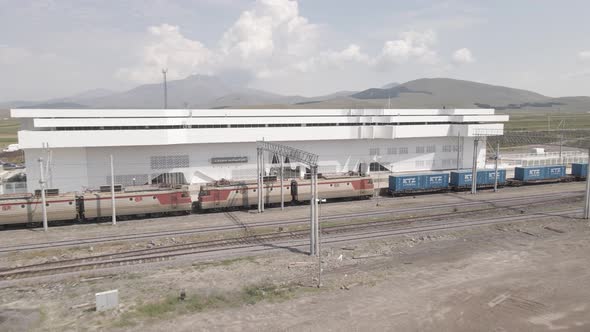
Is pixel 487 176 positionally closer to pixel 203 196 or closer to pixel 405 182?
pixel 405 182

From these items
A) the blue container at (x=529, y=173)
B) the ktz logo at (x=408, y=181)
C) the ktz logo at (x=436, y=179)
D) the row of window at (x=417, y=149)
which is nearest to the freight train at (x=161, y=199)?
the ktz logo at (x=408, y=181)

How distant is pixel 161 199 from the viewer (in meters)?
38.8

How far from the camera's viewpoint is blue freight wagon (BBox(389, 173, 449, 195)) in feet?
164

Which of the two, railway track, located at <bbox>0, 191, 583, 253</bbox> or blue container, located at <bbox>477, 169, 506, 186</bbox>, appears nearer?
railway track, located at <bbox>0, 191, 583, 253</bbox>

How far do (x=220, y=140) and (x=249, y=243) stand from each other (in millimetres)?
26566

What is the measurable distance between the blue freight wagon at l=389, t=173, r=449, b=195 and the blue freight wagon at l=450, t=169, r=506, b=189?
142 centimetres

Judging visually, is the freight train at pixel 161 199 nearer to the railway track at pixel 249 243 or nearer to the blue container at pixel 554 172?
the railway track at pixel 249 243

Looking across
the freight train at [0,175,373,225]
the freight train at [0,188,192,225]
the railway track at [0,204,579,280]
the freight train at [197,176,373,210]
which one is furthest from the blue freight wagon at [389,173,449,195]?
the freight train at [0,188,192,225]

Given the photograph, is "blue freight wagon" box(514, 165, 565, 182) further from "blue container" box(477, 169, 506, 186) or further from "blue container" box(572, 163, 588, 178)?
"blue container" box(477, 169, 506, 186)

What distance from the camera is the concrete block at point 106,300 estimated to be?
18.8 meters

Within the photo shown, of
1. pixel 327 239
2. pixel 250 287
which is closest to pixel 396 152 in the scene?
pixel 327 239

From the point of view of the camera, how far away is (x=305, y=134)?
5878 centimetres

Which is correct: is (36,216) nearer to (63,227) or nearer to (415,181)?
(63,227)

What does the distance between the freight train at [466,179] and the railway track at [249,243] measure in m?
13.3
